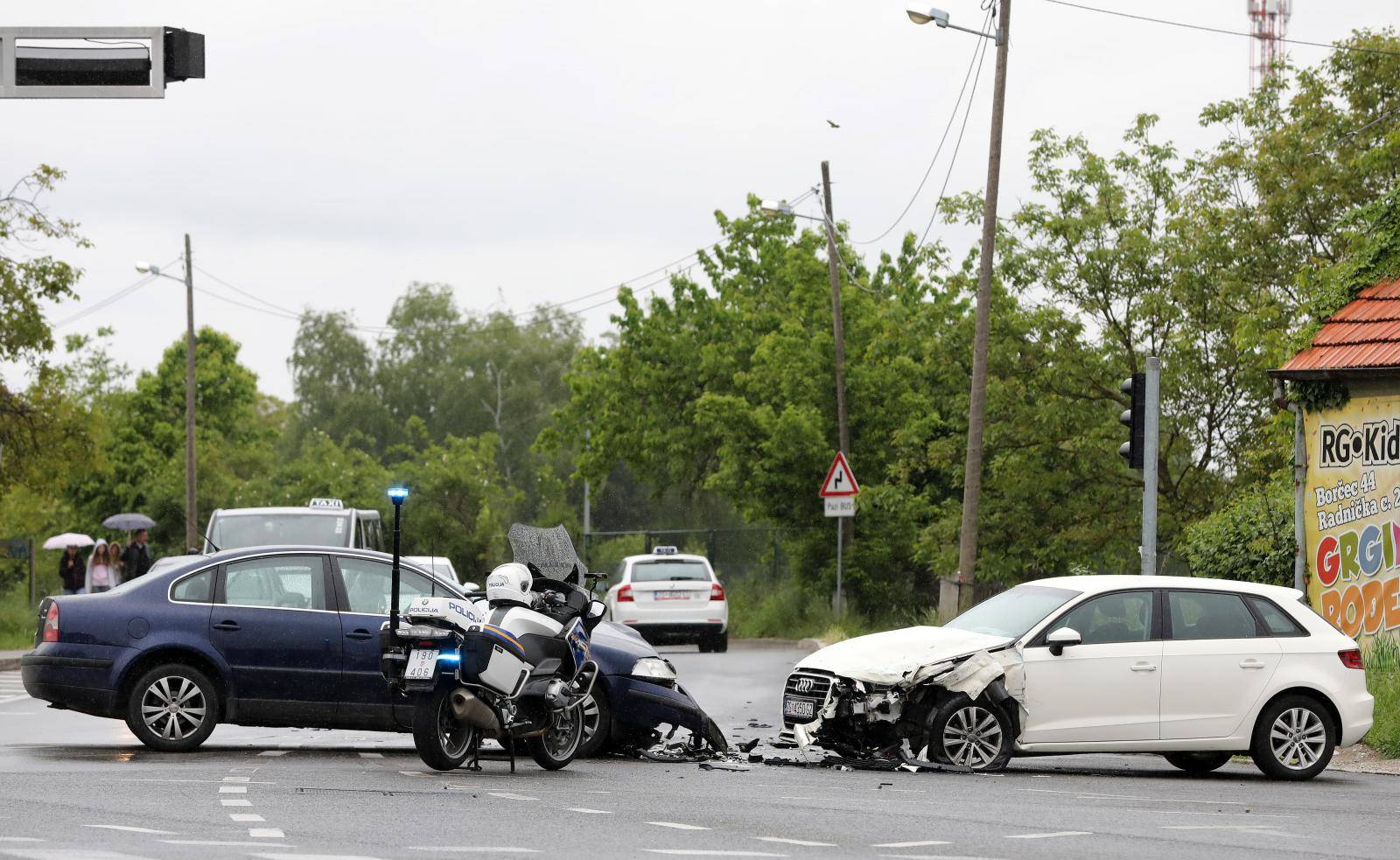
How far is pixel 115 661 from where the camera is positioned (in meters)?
13.4

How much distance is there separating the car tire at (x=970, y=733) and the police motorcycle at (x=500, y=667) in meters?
2.48

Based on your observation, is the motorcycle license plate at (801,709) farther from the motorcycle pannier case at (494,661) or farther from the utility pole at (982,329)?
the utility pole at (982,329)

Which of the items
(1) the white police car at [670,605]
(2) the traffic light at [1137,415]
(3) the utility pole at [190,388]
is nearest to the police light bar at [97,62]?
(2) the traffic light at [1137,415]

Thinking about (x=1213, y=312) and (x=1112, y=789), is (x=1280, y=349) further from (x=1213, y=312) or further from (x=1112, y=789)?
(x=1112, y=789)

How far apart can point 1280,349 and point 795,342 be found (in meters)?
14.3

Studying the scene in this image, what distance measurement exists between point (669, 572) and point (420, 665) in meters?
17.8

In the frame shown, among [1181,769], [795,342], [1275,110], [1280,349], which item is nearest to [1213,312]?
[1275,110]

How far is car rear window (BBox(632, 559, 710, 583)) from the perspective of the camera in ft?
97.6

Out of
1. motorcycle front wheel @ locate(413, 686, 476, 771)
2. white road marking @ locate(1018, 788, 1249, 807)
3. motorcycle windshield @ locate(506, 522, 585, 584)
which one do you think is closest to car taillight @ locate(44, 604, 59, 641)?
motorcycle front wheel @ locate(413, 686, 476, 771)

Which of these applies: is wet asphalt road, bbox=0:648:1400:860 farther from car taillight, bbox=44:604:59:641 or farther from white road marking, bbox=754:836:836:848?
car taillight, bbox=44:604:59:641

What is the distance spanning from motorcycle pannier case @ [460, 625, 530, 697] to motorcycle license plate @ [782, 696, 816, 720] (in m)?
2.26

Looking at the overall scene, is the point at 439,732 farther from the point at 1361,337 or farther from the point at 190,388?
the point at 190,388

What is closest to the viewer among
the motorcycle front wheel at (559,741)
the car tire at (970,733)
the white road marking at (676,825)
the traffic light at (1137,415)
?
the white road marking at (676,825)

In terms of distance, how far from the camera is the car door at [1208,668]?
13750 mm
